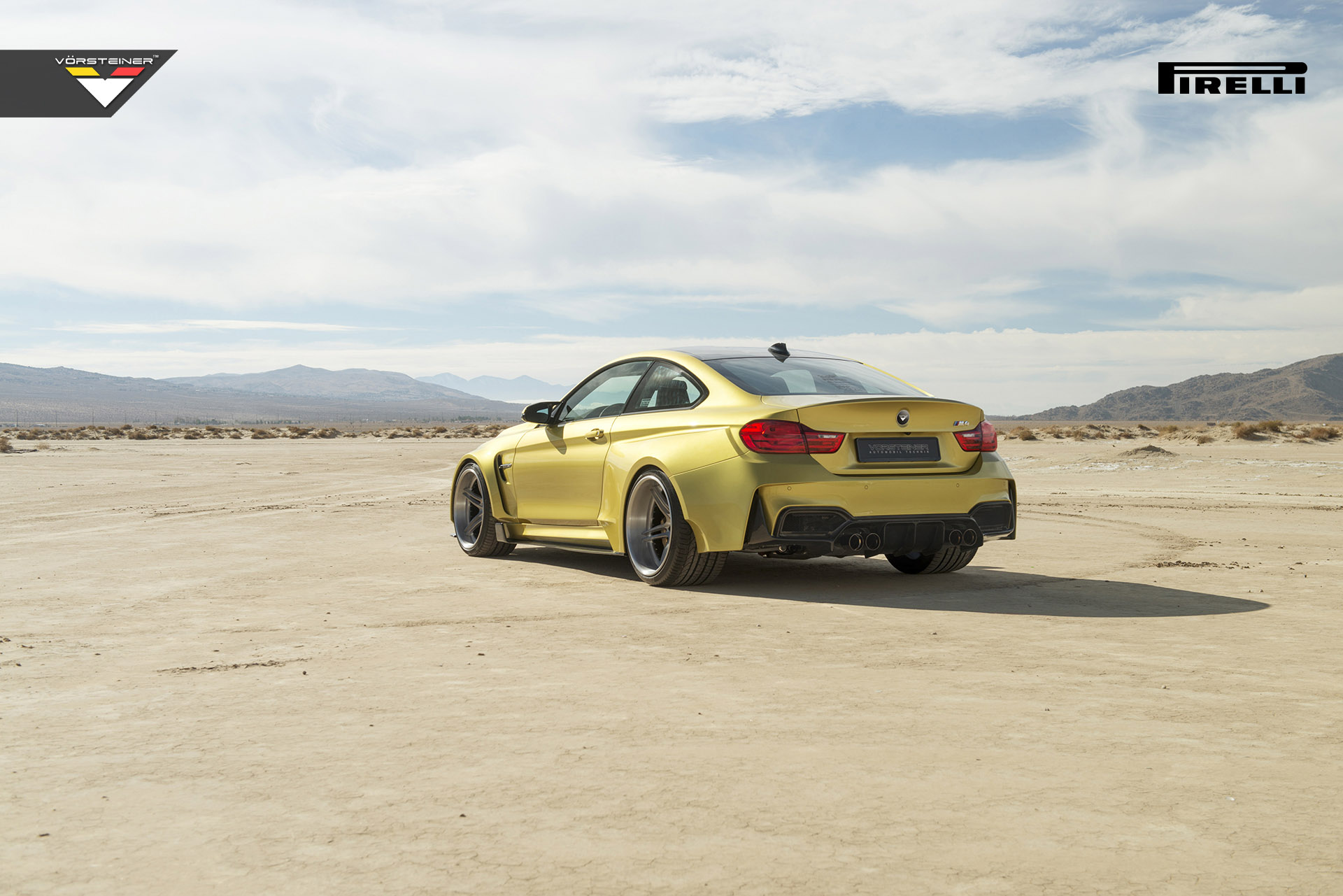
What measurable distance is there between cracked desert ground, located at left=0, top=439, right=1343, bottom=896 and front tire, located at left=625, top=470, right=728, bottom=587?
0.58 feet

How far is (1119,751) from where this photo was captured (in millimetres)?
4000

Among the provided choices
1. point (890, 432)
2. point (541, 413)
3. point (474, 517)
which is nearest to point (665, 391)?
point (541, 413)

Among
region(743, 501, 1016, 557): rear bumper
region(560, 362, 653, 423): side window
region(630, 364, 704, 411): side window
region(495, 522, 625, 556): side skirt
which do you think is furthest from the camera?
region(560, 362, 653, 423): side window

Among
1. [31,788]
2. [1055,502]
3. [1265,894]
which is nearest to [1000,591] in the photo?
[1265,894]

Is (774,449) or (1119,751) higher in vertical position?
(774,449)

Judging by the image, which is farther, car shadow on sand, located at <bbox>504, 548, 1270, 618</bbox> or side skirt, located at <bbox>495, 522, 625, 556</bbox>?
side skirt, located at <bbox>495, 522, 625, 556</bbox>

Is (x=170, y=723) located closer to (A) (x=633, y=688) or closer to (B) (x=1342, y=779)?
(A) (x=633, y=688)

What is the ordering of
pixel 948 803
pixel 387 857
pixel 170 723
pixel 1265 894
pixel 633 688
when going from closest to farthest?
pixel 1265 894 → pixel 387 857 → pixel 948 803 → pixel 170 723 → pixel 633 688

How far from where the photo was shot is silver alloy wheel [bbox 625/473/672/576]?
823cm

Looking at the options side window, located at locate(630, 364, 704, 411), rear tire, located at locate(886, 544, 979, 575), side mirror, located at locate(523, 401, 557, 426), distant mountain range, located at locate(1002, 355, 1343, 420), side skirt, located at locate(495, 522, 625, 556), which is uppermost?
distant mountain range, located at locate(1002, 355, 1343, 420)

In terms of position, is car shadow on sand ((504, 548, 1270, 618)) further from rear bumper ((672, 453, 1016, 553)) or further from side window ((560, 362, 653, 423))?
side window ((560, 362, 653, 423))

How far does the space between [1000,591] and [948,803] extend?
4684mm

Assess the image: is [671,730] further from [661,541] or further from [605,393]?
[605,393]

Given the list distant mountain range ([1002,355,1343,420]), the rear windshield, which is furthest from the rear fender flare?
distant mountain range ([1002,355,1343,420])
